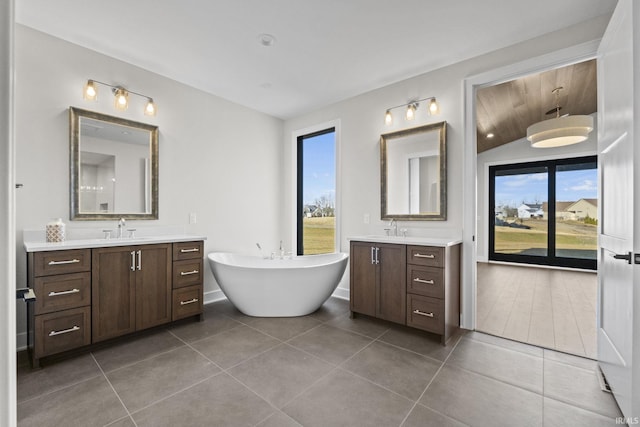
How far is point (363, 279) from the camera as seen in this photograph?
121 inches

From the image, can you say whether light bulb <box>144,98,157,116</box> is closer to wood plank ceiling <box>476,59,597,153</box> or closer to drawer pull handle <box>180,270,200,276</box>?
drawer pull handle <box>180,270,200,276</box>

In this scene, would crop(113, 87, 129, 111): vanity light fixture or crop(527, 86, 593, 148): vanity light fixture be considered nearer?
crop(113, 87, 129, 111): vanity light fixture

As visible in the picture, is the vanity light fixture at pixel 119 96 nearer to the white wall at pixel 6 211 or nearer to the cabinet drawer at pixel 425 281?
the white wall at pixel 6 211

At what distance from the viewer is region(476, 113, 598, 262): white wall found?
5930mm

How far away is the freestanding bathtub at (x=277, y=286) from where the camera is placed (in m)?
3.02

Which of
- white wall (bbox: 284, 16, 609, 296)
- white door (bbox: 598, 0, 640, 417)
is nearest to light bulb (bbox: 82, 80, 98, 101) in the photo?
white wall (bbox: 284, 16, 609, 296)

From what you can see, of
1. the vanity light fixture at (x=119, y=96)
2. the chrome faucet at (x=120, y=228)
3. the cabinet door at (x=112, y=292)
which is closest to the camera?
the cabinet door at (x=112, y=292)

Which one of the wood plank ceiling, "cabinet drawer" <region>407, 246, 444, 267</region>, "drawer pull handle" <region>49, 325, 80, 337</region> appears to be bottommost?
"drawer pull handle" <region>49, 325, 80, 337</region>

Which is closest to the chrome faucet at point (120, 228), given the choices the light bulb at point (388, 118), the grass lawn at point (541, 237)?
the light bulb at point (388, 118)

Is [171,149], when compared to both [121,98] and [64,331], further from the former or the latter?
[64,331]

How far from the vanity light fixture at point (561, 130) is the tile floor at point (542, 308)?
214 centimetres

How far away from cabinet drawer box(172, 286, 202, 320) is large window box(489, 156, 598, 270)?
6612 millimetres

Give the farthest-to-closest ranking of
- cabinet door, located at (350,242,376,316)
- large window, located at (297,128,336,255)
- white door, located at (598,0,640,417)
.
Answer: large window, located at (297,128,336,255) → cabinet door, located at (350,242,376,316) → white door, located at (598,0,640,417)

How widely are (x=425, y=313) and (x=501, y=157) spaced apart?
18.8 feet
